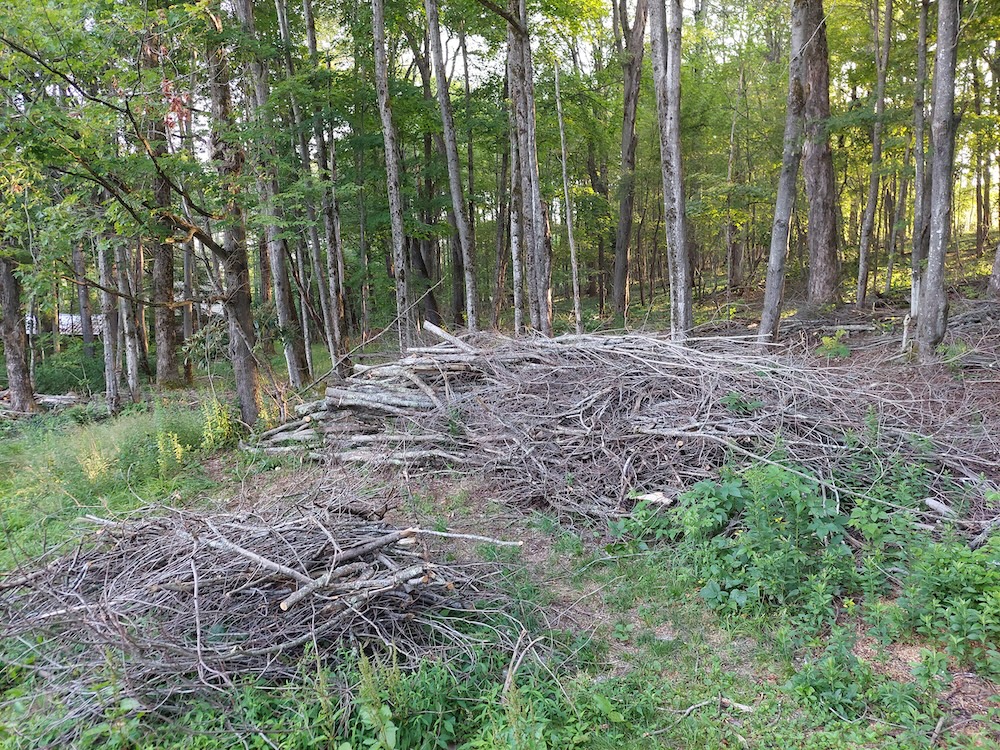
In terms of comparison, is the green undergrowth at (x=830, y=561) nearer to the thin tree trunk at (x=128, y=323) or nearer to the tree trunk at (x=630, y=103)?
the tree trunk at (x=630, y=103)

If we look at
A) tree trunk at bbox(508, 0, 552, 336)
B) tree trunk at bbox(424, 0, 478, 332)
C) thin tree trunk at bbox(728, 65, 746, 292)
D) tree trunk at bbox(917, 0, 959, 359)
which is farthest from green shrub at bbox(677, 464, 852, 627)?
thin tree trunk at bbox(728, 65, 746, 292)

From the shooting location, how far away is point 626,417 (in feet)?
20.4

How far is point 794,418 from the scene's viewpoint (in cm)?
558

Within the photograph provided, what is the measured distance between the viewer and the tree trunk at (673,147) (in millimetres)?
8375

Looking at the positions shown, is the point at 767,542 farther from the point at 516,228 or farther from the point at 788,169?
the point at 516,228

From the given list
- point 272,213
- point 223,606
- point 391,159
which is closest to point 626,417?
point 223,606

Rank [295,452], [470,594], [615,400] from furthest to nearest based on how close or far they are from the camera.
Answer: [295,452]
[615,400]
[470,594]

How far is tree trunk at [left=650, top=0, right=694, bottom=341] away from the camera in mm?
8375

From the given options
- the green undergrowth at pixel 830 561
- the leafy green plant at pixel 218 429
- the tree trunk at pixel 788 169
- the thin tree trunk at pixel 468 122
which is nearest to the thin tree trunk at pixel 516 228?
the thin tree trunk at pixel 468 122

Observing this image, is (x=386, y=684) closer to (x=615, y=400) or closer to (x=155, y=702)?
(x=155, y=702)

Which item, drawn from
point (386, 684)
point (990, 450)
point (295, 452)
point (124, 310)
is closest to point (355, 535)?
point (386, 684)

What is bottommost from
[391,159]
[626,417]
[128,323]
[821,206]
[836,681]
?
[836,681]

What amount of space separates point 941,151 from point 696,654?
22.2 ft

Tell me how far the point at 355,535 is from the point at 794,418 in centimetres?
420
